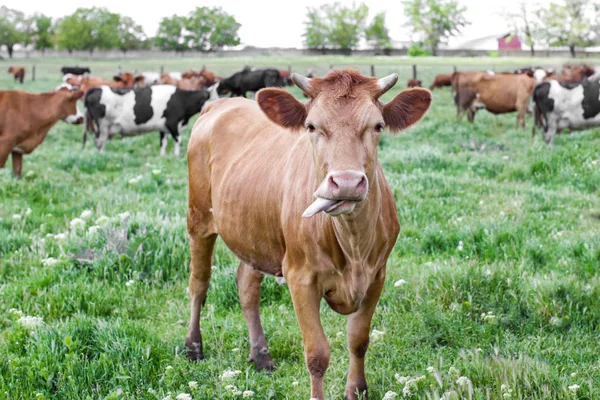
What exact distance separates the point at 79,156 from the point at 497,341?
8.77 metres

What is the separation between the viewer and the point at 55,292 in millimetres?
4699

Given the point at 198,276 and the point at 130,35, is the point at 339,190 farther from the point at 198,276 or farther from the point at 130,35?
the point at 130,35

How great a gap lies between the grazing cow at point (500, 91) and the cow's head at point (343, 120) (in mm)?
15026

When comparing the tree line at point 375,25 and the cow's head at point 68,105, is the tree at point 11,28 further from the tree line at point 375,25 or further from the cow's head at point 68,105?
the cow's head at point 68,105

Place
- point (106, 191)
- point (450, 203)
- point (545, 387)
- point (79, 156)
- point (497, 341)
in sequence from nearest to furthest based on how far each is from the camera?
point (545, 387) → point (497, 341) → point (450, 203) → point (106, 191) → point (79, 156)

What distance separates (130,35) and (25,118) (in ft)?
308

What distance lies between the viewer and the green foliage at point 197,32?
100062 mm

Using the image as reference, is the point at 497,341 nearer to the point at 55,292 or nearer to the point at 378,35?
the point at 55,292

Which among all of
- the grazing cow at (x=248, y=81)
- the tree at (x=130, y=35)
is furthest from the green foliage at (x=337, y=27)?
the grazing cow at (x=248, y=81)

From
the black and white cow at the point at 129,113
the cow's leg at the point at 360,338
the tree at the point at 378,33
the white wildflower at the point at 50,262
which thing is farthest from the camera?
the tree at the point at 378,33

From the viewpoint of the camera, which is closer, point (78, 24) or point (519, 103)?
point (519, 103)

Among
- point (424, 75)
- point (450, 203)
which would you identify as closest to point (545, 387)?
point (450, 203)

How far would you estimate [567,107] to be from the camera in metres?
13.2

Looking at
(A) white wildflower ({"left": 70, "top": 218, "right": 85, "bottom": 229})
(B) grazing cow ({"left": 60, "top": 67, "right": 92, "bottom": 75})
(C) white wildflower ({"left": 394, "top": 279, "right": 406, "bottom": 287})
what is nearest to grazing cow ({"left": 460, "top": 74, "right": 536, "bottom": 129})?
(A) white wildflower ({"left": 70, "top": 218, "right": 85, "bottom": 229})
